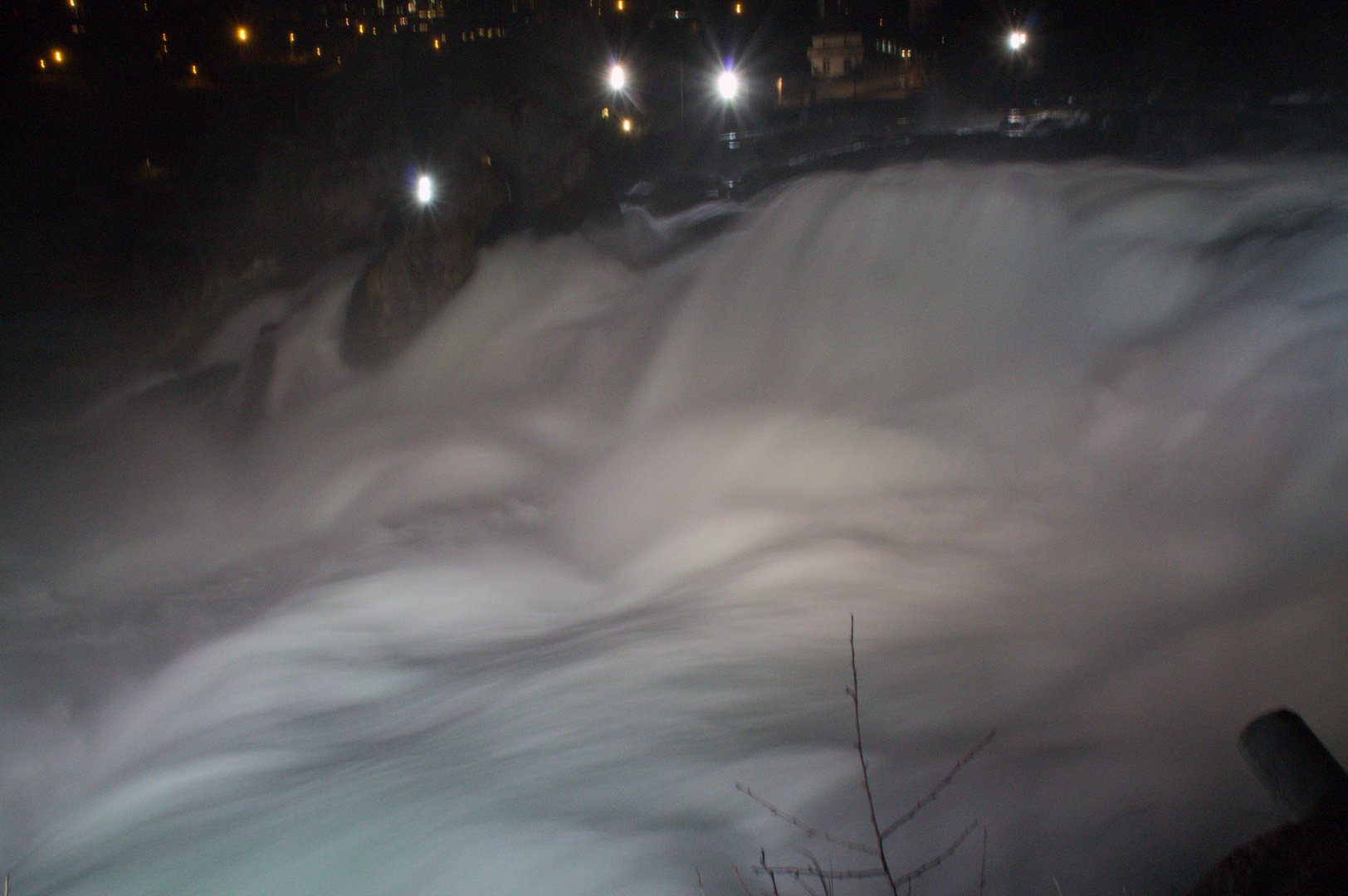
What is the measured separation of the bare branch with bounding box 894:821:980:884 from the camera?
121 inches

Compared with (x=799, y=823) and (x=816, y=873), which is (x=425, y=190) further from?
(x=816, y=873)

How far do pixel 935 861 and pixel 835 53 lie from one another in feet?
113

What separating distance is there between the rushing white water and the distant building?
2069cm

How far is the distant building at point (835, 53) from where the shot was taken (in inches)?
1294

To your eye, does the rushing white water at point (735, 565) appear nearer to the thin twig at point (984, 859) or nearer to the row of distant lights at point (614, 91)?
the thin twig at point (984, 859)

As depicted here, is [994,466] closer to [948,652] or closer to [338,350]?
[948,652]

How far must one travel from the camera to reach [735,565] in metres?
7.59

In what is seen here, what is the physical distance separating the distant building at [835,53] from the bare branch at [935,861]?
3313 centimetres

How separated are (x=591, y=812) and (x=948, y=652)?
2338 millimetres

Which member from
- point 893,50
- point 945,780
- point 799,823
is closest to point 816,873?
point 799,823

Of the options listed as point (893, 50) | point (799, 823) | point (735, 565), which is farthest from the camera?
point (893, 50)

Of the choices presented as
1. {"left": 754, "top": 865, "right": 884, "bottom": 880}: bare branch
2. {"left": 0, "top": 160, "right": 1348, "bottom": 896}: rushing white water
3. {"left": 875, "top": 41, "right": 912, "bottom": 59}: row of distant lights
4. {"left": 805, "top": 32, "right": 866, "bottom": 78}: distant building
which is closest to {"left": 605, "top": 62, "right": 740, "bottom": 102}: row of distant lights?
{"left": 0, "top": 160, "right": 1348, "bottom": 896}: rushing white water

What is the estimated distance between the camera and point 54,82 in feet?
72.5

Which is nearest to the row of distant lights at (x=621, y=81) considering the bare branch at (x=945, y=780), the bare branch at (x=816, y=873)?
the bare branch at (x=945, y=780)
